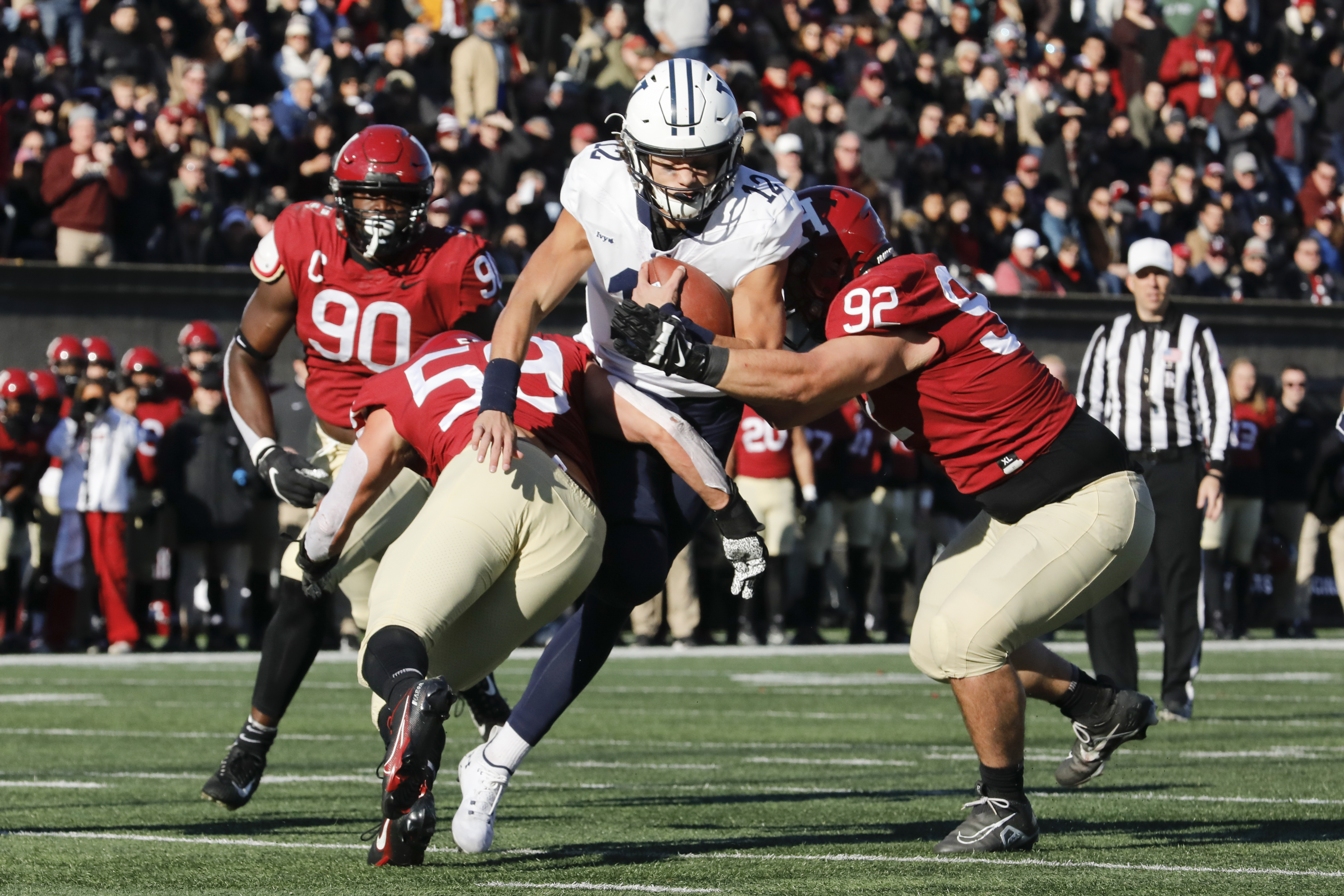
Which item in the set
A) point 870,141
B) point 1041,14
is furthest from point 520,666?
point 1041,14

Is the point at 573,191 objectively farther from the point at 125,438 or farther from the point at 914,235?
the point at 914,235

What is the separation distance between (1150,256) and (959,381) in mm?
3906

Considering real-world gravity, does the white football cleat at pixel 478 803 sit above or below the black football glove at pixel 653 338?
below

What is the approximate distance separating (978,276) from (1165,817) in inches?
402

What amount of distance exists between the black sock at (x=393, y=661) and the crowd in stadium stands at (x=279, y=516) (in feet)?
22.1

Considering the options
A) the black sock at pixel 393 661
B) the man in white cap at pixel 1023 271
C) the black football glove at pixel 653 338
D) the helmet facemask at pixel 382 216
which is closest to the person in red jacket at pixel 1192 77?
the man in white cap at pixel 1023 271

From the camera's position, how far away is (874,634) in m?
14.9

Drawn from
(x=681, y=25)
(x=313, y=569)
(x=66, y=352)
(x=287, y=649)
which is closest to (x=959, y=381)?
(x=313, y=569)

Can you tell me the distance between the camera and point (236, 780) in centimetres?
560

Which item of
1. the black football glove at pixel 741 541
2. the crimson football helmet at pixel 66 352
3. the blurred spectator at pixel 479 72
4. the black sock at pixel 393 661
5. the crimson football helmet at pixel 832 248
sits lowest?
the crimson football helmet at pixel 66 352

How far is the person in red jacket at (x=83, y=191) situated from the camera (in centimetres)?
1249

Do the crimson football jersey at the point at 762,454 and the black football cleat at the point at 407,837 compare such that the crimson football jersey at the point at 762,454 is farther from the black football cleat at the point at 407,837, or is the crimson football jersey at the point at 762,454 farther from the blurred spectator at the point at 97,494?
the black football cleat at the point at 407,837

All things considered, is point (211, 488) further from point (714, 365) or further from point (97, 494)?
point (714, 365)

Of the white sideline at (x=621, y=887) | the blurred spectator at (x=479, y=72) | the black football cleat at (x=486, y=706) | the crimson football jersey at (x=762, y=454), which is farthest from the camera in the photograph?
the blurred spectator at (x=479, y=72)
